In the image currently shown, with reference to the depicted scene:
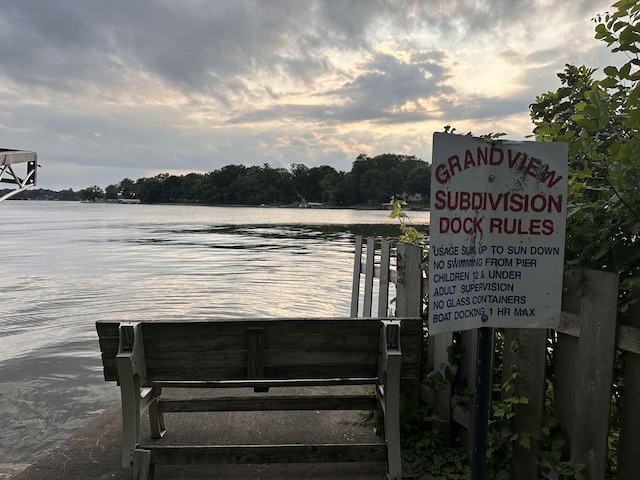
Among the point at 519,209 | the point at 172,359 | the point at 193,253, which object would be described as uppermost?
the point at 519,209

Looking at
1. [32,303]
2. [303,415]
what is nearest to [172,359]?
[303,415]

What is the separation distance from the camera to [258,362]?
11.4 feet

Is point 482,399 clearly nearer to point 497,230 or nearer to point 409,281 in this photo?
point 497,230

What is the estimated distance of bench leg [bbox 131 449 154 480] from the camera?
3.29 m

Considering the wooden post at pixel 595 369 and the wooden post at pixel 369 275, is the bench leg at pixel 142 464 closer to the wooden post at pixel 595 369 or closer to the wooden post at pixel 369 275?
the wooden post at pixel 595 369

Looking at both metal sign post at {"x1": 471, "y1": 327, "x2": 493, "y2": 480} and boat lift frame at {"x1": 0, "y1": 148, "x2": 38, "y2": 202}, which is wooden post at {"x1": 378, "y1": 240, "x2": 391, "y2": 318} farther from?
boat lift frame at {"x1": 0, "y1": 148, "x2": 38, "y2": 202}

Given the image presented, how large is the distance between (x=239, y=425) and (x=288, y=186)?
536 feet

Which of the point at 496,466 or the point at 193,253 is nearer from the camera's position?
the point at 496,466

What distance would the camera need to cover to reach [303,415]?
482 cm

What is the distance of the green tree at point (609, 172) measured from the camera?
2357mm

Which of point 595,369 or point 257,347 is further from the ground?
point 595,369

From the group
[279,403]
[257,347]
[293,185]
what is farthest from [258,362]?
[293,185]

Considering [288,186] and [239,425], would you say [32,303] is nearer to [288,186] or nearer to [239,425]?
[239,425]

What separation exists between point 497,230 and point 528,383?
1.43 m
